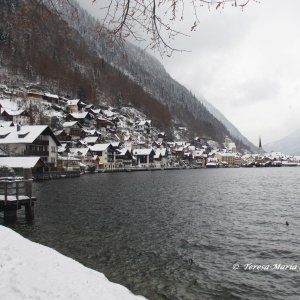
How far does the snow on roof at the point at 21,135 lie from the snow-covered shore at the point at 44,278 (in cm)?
8393

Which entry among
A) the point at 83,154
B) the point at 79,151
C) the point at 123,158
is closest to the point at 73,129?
the point at 79,151

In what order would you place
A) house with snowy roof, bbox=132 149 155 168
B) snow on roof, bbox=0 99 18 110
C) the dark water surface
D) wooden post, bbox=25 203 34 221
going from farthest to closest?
house with snowy roof, bbox=132 149 155 168, snow on roof, bbox=0 99 18 110, wooden post, bbox=25 203 34 221, the dark water surface

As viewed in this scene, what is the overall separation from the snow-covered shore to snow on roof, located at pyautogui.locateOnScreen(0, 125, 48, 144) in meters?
83.9

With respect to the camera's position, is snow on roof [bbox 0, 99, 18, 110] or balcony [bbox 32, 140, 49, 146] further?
snow on roof [bbox 0, 99, 18, 110]

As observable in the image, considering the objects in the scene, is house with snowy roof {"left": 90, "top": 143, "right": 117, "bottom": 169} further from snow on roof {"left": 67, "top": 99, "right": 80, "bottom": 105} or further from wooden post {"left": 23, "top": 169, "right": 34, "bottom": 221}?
wooden post {"left": 23, "top": 169, "right": 34, "bottom": 221}

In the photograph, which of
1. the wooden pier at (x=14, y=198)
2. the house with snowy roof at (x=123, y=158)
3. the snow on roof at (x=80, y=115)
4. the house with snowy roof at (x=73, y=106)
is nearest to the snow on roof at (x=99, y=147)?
the house with snowy roof at (x=123, y=158)

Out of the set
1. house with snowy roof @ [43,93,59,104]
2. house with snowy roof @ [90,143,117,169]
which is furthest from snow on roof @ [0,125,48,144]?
house with snowy roof @ [43,93,59,104]

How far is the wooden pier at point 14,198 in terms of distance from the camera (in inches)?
1147

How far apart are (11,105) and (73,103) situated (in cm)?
4442

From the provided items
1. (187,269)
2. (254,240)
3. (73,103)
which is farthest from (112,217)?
(73,103)

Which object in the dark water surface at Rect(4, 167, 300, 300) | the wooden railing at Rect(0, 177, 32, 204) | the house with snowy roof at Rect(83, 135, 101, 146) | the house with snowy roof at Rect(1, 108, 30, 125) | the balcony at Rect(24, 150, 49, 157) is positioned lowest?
the dark water surface at Rect(4, 167, 300, 300)

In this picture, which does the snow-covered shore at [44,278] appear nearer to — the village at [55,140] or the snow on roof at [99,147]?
the village at [55,140]

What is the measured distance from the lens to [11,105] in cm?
15450

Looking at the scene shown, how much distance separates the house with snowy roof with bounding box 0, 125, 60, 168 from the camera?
93000mm
